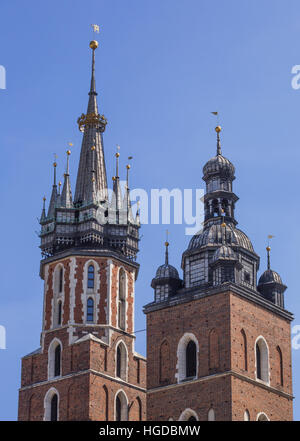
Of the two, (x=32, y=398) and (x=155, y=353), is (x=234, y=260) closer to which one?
(x=155, y=353)


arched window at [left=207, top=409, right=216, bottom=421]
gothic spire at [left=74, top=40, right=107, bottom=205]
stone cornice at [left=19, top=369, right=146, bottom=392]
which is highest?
gothic spire at [left=74, top=40, right=107, bottom=205]

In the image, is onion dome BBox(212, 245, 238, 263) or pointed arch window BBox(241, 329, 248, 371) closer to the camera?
pointed arch window BBox(241, 329, 248, 371)

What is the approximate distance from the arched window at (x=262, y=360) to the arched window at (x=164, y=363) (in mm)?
5051

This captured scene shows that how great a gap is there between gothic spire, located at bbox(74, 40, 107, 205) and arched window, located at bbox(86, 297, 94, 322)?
25.3 ft

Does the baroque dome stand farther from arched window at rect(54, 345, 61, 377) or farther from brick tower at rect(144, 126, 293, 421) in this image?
arched window at rect(54, 345, 61, 377)

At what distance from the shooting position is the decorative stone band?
335ft

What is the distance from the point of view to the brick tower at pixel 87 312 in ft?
297

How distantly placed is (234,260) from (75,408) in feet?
49.5

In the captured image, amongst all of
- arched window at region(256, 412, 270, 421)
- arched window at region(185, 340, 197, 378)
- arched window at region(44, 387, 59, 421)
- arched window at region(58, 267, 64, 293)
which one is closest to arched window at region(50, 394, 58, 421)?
arched window at region(44, 387, 59, 421)

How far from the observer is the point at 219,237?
85375 millimetres

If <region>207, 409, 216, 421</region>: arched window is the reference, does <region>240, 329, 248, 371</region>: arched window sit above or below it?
above

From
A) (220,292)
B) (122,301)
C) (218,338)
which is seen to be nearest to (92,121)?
(122,301)
